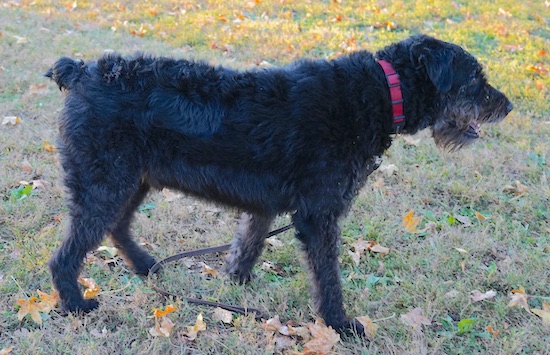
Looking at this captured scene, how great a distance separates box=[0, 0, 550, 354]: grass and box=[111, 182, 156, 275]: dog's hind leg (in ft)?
0.31

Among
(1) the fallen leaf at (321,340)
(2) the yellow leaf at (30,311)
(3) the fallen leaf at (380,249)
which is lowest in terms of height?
(3) the fallen leaf at (380,249)

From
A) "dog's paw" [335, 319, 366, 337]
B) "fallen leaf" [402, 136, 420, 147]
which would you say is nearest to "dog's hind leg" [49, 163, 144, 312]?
"dog's paw" [335, 319, 366, 337]

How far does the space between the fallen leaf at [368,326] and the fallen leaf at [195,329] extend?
38.1 inches

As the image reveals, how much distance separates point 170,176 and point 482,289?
221 centimetres

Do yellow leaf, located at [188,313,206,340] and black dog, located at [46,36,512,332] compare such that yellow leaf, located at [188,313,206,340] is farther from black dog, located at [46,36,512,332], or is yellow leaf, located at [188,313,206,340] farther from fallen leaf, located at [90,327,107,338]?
black dog, located at [46,36,512,332]

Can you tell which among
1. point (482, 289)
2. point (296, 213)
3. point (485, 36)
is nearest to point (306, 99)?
point (296, 213)

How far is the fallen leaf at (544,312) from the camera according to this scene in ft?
10.8

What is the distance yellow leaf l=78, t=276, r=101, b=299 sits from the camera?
136 inches

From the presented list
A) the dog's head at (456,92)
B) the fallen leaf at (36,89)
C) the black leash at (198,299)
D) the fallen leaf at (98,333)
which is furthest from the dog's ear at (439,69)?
the fallen leaf at (36,89)

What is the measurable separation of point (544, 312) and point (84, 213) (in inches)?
113

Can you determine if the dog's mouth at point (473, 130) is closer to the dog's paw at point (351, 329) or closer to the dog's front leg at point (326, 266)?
the dog's front leg at point (326, 266)

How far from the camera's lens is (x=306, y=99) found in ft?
10.3

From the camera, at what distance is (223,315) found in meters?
3.39

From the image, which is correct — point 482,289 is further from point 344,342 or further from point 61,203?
point 61,203
